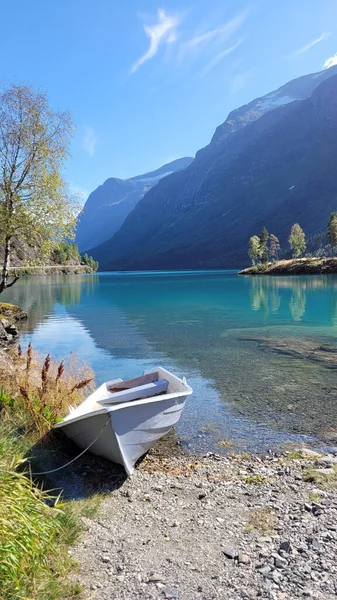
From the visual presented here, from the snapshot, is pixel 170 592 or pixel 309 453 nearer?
pixel 170 592

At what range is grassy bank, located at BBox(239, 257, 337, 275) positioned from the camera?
129 metres

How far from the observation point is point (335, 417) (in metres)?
14.5

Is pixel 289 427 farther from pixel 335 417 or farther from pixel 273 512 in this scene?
pixel 273 512

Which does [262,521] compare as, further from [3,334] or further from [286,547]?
[3,334]

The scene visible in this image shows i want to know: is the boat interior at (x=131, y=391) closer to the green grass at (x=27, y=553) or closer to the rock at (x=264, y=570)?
the green grass at (x=27, y=553)

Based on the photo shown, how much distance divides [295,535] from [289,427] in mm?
7021

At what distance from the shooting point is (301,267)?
134875 mm

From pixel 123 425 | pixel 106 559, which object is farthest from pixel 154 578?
pixel 123 425

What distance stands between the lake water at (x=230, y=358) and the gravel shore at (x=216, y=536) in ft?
9.48

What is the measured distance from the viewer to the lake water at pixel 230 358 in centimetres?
1369

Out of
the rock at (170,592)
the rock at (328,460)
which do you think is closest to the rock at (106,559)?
the rock at (170,592)

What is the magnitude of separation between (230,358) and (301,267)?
388 feet

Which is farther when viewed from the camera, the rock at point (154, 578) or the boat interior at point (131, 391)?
the boat interior at point (131, 391)

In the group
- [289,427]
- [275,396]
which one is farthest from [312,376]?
[289,427]
